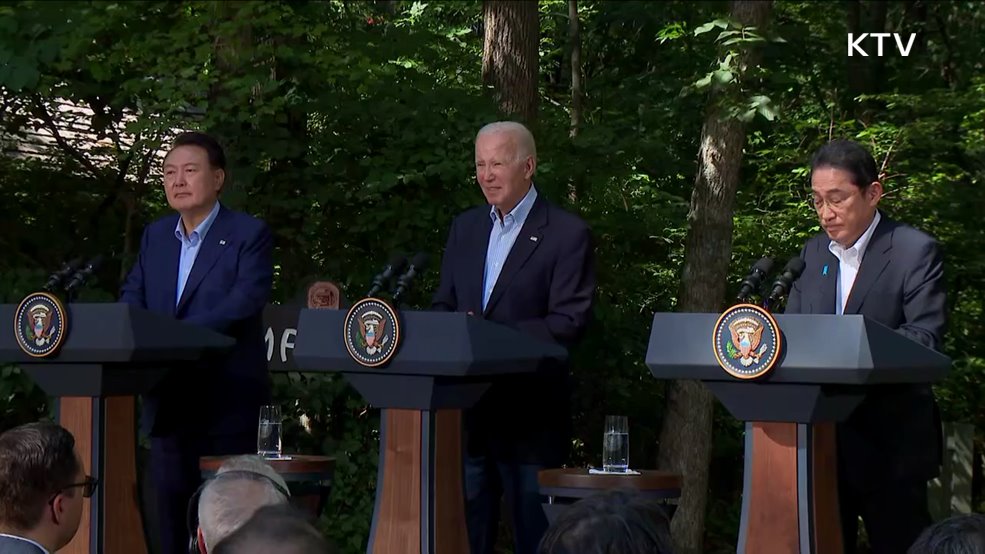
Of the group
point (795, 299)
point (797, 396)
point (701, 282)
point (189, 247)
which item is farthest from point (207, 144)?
point (701, 282)

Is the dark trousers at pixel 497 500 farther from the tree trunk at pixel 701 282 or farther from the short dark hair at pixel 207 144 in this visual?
the tree trunk at pixel 701 282

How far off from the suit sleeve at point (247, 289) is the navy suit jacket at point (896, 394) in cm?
206

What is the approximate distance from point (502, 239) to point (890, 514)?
1.62 metres

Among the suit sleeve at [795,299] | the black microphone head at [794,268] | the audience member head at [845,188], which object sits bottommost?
the suit sleeve at [795,299]

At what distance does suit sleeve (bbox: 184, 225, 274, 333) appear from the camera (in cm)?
524

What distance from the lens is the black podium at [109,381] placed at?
4.90 meters

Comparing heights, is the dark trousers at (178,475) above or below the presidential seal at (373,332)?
below

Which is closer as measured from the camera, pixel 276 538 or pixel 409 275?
pixel 276 538

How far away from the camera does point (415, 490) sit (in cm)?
475

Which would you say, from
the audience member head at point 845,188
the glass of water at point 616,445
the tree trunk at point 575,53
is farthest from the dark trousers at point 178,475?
the tree trunk at point 575,53

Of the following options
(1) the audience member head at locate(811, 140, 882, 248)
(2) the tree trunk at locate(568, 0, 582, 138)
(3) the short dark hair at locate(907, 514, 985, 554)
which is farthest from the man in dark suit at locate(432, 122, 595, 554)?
(2) the tree trunk at locate(568, 0, 582, 138)

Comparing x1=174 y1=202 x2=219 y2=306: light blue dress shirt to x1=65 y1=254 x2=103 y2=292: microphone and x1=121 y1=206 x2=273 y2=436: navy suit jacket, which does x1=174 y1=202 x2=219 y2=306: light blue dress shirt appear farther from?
x1=65 y1=254 x2=103 y2=292: microphone

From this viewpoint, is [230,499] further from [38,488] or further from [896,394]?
[896,394]

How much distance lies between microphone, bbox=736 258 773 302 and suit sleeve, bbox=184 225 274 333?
6.08 feet
